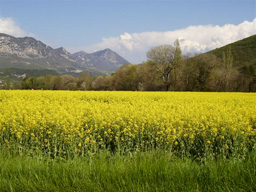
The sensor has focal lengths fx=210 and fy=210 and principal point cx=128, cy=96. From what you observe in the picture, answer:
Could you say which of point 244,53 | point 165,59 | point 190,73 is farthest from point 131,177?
point 244,53

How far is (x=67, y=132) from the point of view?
574 cm

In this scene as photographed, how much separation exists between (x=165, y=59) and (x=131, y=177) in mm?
43977

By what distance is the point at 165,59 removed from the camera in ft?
150

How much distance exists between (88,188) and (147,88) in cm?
5096

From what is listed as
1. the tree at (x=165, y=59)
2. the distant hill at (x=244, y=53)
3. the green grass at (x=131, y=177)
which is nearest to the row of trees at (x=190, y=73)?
the tree at (x=165, y=59)

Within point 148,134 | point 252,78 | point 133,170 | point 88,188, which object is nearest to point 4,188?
point 88,188

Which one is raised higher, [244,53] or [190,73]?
[244,53]

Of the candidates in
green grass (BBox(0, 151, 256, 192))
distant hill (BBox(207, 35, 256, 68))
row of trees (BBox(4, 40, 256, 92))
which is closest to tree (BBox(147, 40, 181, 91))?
row of trees (BBox(4, 40, 256, 92))

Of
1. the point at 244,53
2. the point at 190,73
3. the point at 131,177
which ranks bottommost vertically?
the point at 131,177

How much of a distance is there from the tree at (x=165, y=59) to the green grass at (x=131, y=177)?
42.6 m

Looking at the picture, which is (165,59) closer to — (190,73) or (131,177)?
(190,73)

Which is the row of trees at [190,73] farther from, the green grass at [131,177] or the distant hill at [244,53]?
the green grass at [131,177]

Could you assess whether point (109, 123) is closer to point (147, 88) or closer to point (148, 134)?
point (148, 134)

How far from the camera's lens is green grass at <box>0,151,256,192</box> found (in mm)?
3129
